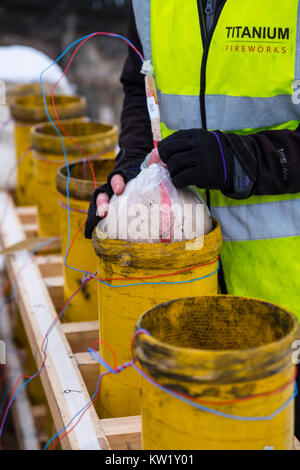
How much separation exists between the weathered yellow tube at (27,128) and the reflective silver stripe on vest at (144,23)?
56.3 inches

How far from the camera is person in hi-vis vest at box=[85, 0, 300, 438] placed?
61.2 inches

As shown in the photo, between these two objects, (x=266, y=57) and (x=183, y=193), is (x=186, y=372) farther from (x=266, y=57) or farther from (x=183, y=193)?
(x=266, y=57)

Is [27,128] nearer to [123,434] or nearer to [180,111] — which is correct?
[180,111]

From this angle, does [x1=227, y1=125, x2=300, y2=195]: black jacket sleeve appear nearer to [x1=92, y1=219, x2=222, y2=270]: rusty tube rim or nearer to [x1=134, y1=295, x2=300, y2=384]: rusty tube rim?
[x1=92, y1=219, x2=222, y2=270]: rusty tube rim

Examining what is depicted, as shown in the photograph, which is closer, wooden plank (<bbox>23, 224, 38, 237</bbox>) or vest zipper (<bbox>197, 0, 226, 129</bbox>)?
vest zipper (<bbox>197, 0, 226, 129</bbox>)

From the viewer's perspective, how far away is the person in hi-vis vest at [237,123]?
61.2 inches

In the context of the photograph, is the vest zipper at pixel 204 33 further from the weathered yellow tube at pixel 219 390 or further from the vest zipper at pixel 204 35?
the weathered yellow tube at pixel 219 390

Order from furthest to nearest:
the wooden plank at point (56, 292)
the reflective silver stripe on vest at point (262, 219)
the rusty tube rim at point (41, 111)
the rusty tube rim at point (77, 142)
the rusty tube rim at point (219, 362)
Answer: the rusty tube rim at point (41, 111), the rusty tube rim at point (77, 142), the wooden plank at point (56, 292), the reflective silver stripe on vest at point (262, 219), the rusty tube rim at point (219, 362)

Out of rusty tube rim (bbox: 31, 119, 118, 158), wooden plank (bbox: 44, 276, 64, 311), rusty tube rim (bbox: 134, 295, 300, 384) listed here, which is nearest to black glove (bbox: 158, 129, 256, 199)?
rusty tube rim (bbox: 134, 295, 300, 384)

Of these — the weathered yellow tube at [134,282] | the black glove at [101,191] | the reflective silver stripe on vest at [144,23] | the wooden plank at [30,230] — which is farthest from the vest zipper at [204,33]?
the wooden plank at [30,230]

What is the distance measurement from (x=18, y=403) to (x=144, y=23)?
7.15ft

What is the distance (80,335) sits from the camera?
2.05 m

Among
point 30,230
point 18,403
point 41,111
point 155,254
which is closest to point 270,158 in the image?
point 155,254

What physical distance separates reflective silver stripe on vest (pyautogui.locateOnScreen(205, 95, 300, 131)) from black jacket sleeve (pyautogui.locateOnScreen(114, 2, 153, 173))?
0.99 feet
